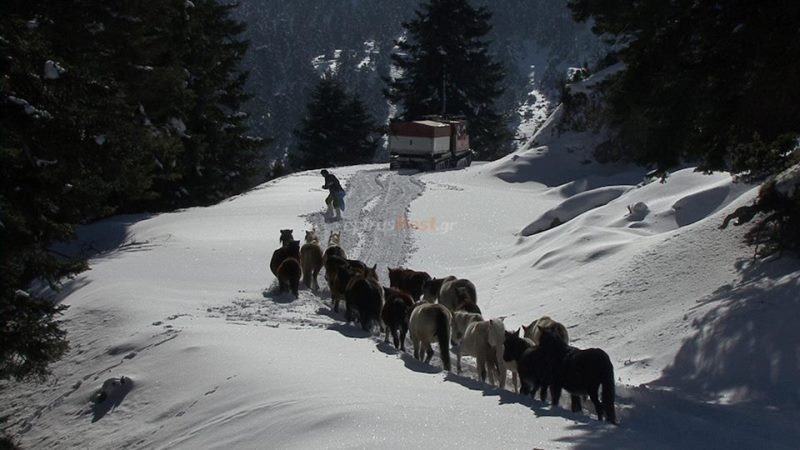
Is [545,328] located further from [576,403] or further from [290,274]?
[290,274]

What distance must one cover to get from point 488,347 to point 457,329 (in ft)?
5.15

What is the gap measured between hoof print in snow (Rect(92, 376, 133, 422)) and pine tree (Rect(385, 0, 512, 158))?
161 ft

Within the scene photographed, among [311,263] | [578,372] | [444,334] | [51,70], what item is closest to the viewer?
[578,372]

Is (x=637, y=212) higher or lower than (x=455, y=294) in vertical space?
higher

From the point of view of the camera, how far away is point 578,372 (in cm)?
917

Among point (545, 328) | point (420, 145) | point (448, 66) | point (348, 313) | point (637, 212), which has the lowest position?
point (348, 313)

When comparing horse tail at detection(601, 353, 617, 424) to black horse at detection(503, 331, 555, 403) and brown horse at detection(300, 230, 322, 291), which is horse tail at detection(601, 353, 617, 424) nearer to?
black horse at detection(503, 331, 555, 403)

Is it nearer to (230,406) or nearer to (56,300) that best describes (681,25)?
(230,406)

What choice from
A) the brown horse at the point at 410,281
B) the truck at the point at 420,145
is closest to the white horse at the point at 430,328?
the brown horse at the point at 410,281

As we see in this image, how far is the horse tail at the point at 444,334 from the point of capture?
37.1ft

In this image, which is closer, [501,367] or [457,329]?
[501,367]

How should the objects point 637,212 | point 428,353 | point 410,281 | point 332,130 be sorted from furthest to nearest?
point 332,130, point 637,212, point 410,281, point 428,353

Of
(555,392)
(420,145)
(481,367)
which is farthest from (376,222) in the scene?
(420,145)

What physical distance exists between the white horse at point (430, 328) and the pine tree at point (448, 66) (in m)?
47.5
